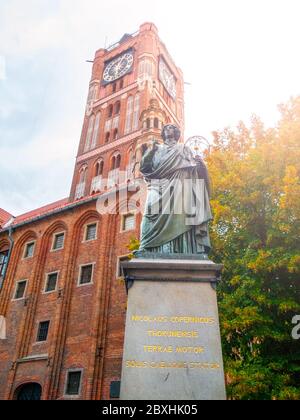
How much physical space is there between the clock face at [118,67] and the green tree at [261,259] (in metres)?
32.6

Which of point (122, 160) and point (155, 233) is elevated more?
point (122, 160)

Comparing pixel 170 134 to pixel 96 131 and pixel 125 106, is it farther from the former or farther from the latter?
pixel 96 131

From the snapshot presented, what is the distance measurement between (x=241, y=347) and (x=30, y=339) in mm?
14114

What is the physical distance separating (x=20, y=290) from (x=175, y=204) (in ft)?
62.8

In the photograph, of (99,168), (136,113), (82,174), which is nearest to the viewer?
(99,168)

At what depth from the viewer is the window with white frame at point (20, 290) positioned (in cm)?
2180

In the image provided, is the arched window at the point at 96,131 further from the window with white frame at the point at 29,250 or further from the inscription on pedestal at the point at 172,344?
the inscription on pedestal at the point at 172,344

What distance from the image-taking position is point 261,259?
868 cm

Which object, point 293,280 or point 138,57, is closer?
point 293,280

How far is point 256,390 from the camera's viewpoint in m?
7.83

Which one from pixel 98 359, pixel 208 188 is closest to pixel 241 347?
pixel 208 188

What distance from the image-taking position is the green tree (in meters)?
8.20

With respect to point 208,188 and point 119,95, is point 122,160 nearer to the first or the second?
point 119,95

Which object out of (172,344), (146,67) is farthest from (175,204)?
(146,67)
